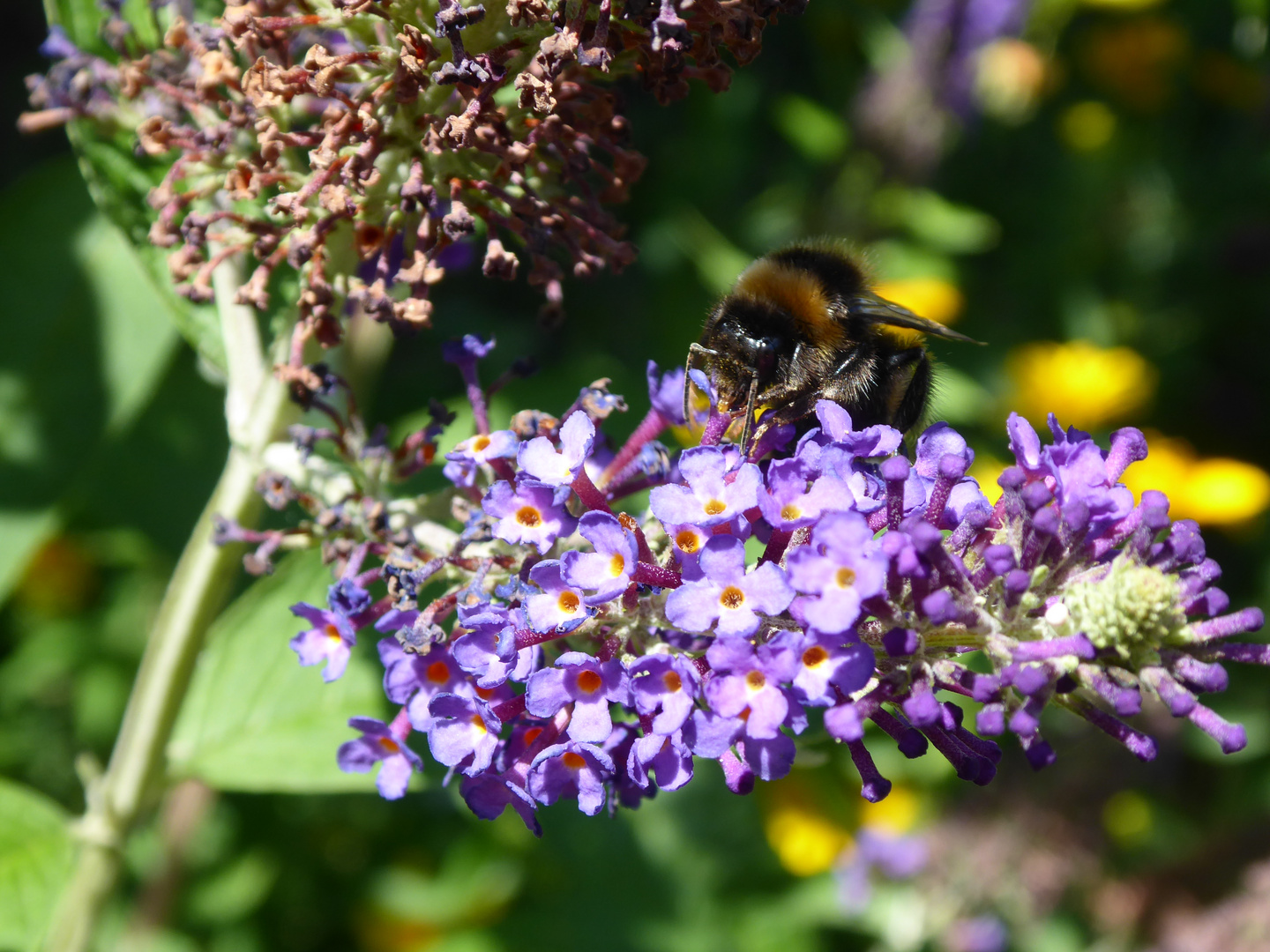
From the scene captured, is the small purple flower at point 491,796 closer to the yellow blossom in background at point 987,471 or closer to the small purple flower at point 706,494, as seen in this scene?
the small purple flower at point 706,494

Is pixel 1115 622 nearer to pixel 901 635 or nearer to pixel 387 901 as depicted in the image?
pixel 901 635

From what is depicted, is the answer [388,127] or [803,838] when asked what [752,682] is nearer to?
[388,127]

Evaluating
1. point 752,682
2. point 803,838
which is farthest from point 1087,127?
point 752,682

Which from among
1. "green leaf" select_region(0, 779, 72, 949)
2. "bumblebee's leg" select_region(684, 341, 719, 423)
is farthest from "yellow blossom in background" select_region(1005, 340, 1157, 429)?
"green leaf" select_region(0, 779, 72, 949)

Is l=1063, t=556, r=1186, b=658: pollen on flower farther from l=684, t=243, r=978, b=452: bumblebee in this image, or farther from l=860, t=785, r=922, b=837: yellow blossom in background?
l=860, t=785, r=922, b=837: yellow blossom in background

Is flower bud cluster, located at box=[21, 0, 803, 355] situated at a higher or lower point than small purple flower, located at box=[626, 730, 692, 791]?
higher

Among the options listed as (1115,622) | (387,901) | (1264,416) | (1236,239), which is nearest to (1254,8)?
(1236,239)
